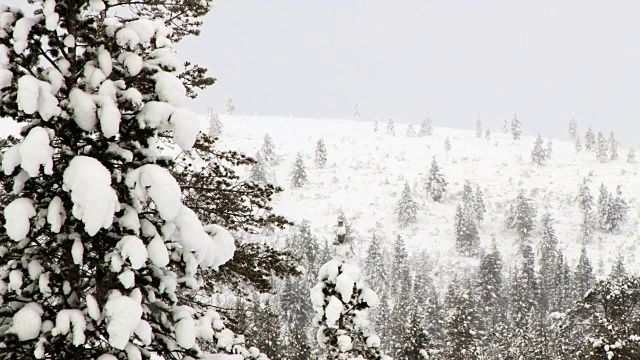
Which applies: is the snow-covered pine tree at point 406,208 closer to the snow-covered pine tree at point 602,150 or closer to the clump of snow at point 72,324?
the snow-covered pine tree at point 602,150

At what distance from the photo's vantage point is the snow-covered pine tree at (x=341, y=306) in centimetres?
997

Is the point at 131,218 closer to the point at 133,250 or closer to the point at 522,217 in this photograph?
the point at 133,250

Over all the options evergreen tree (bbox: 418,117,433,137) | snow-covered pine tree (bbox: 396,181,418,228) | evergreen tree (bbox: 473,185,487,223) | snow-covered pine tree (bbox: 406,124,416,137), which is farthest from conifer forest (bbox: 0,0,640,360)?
evergreen tree (bbox: 418,117,433,137)

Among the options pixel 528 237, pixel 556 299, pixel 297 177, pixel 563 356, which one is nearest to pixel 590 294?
pixel 563 356

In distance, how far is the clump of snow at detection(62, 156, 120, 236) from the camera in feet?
13.5

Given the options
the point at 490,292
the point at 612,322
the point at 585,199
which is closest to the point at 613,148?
the point at 585,199

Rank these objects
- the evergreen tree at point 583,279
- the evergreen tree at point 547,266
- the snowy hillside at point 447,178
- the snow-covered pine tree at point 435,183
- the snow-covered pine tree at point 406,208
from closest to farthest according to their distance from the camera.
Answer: the evergreen tree at point 583,279 → the evergreen tree at point 547,266 → the snowy hillside at point 447,178 → the snow-covered pine tree at point 406,208 → the snow-covered pine tree at point 435,183

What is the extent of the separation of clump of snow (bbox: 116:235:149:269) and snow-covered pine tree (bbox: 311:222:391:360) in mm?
6017

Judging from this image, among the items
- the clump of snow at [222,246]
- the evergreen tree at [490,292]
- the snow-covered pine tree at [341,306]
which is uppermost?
the clump of snow at [222,246]

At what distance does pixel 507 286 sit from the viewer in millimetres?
72750

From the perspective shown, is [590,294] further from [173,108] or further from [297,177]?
[297,177]

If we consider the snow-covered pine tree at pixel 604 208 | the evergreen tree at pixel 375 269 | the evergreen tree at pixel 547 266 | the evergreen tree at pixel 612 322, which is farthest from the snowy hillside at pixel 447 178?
the evergreen tree at pixel 612 322

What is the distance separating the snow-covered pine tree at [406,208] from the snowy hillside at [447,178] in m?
1.58

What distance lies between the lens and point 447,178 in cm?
10950
